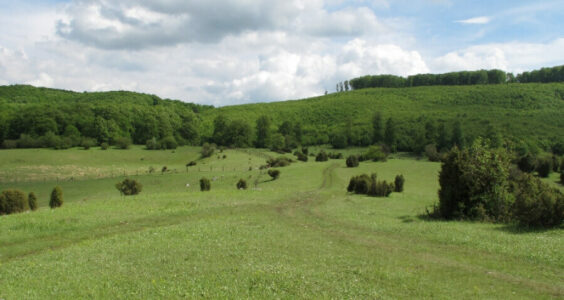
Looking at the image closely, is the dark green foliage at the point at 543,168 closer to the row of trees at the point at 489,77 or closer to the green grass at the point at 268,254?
the green grass at the point at 268,254

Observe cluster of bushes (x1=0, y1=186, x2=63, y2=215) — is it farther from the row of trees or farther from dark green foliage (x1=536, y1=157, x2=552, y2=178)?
the row of trees

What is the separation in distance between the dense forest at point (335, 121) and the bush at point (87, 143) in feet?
1.40

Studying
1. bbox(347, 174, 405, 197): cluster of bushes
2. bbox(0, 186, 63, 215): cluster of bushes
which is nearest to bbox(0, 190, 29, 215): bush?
bbox(0, 186, 63, 215): cluster of bushes

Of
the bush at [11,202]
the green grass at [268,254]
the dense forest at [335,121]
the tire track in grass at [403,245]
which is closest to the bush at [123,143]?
the dense forest at [335,121]

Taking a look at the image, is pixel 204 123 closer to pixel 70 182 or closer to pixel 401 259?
pixel 70 182

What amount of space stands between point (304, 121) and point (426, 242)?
A: 137 meters

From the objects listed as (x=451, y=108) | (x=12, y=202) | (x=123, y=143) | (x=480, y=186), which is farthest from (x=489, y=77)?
(x=12, y=202)

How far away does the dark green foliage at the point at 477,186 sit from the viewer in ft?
66.4

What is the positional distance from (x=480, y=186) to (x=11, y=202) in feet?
103

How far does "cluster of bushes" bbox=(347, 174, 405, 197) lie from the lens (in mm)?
33875

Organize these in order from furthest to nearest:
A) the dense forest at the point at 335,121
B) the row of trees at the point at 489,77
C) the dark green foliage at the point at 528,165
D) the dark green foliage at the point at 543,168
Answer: the row of trees at the point at 489,77
the dense forest at the point at 335,121
the dark green foliage at the point at 528,165
the dark green foliage at the point at 543,168

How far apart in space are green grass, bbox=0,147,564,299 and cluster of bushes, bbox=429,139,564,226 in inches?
79.2

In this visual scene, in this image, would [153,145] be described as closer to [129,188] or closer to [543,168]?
[129,188]

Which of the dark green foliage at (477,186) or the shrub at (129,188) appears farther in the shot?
the shrub at (129,188)
